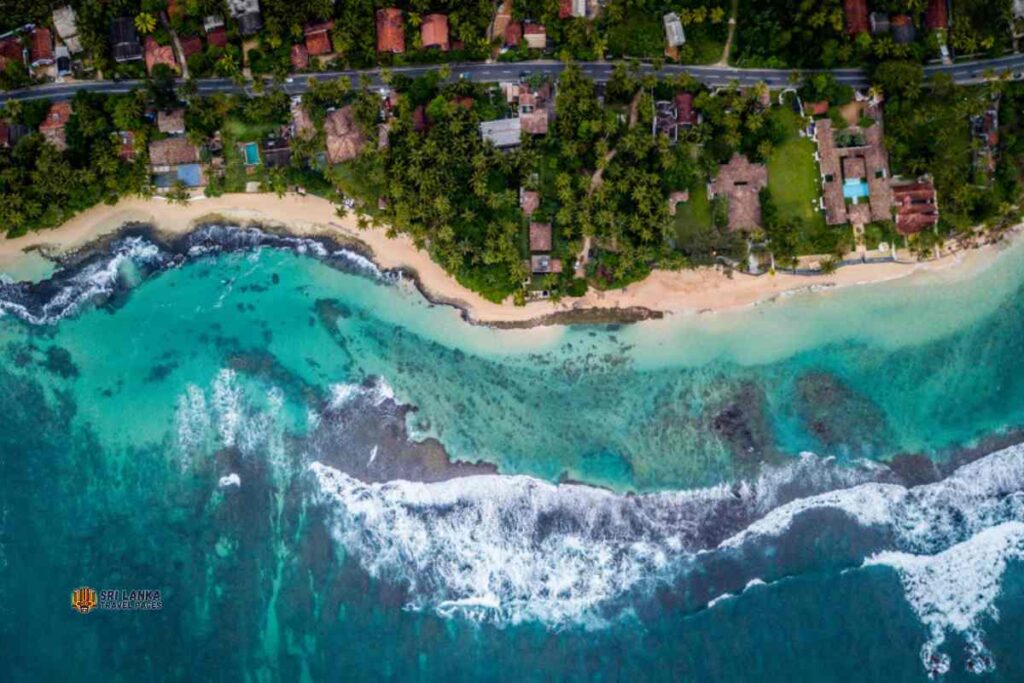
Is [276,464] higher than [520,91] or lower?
lower

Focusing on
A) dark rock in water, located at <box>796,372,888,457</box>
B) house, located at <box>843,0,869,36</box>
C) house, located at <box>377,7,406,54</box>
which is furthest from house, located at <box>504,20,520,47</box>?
dark rock in water, located at <box>796,372,888,457</box>

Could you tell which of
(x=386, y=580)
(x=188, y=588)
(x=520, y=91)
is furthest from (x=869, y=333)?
(x=188, y=588)

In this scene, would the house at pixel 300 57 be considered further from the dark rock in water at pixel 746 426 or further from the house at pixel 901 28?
the house at pixel 901 28

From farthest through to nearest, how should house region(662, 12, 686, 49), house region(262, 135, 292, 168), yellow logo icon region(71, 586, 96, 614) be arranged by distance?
yellow logo icon region(71, 586, 96, 614)
house region(262, 135, 292, 168)
house region(662, 12, 686, 49)

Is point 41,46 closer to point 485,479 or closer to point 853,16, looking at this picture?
point 485,479

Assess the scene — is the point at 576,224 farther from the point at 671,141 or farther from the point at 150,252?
the point at 150,252

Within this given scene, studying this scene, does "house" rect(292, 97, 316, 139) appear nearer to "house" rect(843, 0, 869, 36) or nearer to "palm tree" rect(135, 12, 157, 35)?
"palm tree" rect(135, 12, 157, 35)

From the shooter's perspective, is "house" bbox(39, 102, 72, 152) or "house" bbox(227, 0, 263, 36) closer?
"house" bbox(227, 0, 263, 36)
